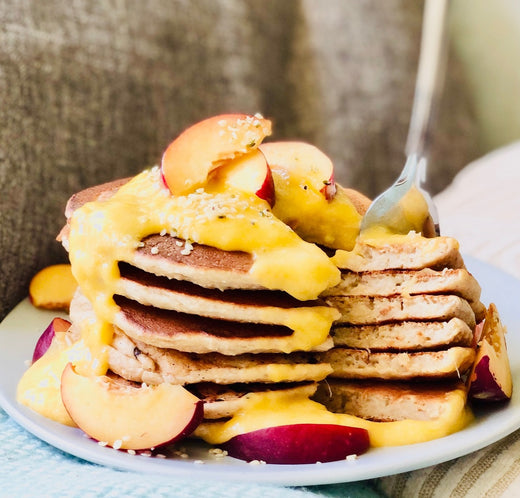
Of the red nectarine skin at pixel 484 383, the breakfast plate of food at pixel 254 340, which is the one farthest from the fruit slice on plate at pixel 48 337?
the red nectarine skin at pixel 484 383

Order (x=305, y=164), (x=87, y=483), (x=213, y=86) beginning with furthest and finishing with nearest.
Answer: (x=213, y=86) < (x=305, y=164) < (x=87, y=483)

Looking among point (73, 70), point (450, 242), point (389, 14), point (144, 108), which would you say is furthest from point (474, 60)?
point (450, 242)

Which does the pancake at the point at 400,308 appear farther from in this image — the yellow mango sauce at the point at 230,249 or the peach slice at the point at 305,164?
the peach slice at the point at 305,164

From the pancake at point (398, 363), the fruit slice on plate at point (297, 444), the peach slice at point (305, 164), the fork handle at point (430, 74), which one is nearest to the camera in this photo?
the fruit slice on plate at point (297, 444)

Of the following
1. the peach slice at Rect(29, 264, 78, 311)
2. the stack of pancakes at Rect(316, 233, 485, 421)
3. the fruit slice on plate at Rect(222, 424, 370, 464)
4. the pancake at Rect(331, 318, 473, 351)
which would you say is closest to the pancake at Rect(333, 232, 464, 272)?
the stack of pancakes at Rect(316, 233, 485, 421)

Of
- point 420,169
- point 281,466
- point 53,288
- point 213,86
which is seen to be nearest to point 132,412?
point 281,466

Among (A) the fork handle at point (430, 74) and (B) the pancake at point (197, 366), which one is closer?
(B) the pancake at point (197, 366)

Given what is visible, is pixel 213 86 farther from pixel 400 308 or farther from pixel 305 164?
pixel 400 308
